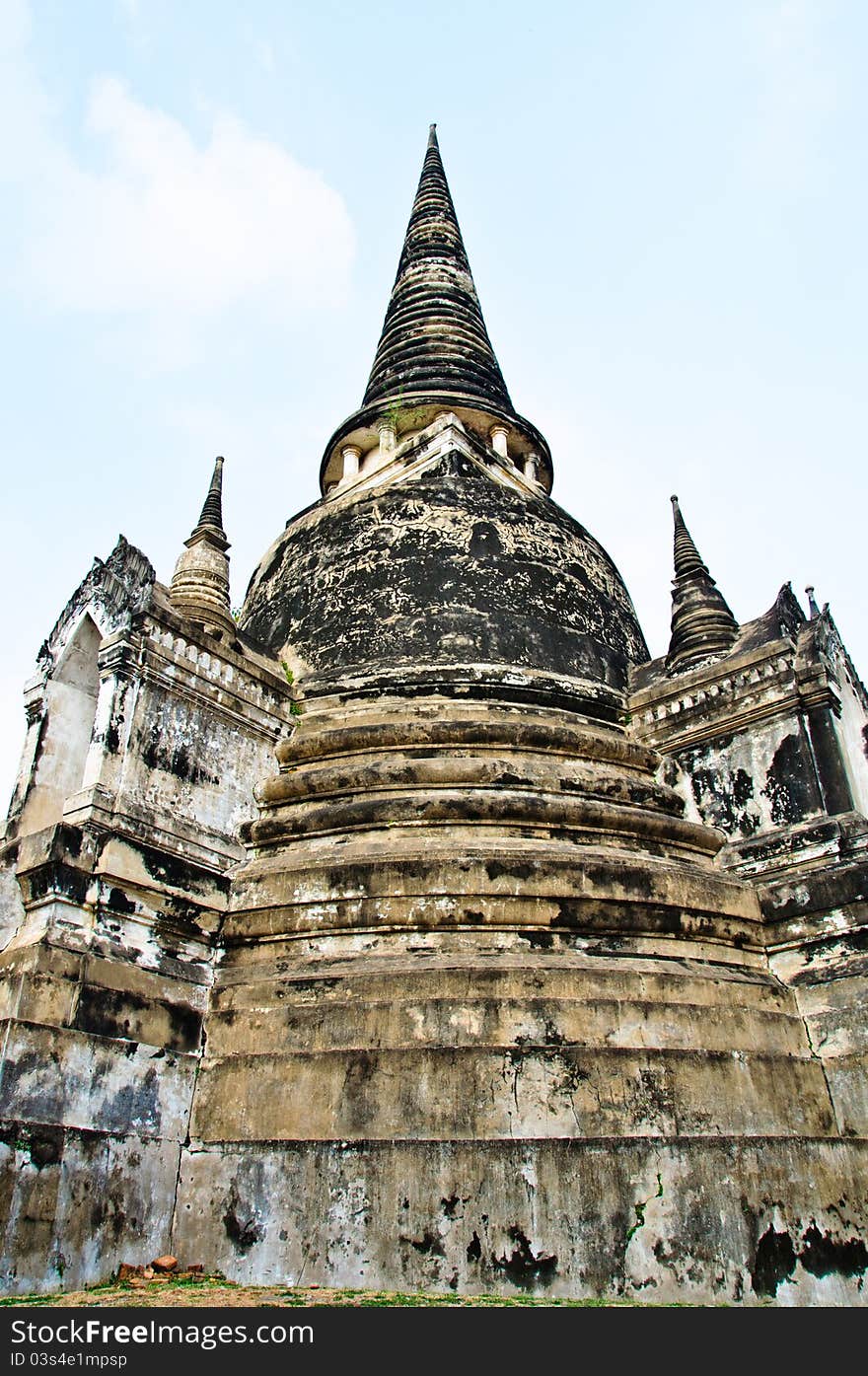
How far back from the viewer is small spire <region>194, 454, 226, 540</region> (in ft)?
40.3

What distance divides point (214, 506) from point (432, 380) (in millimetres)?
4738

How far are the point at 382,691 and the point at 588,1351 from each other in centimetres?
687

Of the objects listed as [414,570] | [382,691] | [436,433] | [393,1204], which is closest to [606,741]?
[382,691]

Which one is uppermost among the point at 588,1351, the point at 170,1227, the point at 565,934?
the point at 565,934

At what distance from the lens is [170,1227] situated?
20.8 feet

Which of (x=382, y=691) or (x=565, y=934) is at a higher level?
(x=382, y=691)

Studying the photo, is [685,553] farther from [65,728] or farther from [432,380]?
[65,728]

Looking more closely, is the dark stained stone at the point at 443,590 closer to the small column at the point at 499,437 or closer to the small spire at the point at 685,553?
the small spire at the point at 685,553

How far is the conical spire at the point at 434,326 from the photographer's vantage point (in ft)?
51.8

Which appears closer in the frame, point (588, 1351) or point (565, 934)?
point (588, 1351)

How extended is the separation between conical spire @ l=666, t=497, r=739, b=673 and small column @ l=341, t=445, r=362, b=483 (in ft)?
16.7

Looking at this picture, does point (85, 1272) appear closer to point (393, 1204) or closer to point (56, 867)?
point (393, 1204)

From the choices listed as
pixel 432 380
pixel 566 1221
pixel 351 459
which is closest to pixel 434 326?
pixel 432 380

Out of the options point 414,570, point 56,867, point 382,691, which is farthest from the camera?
point 414,570
